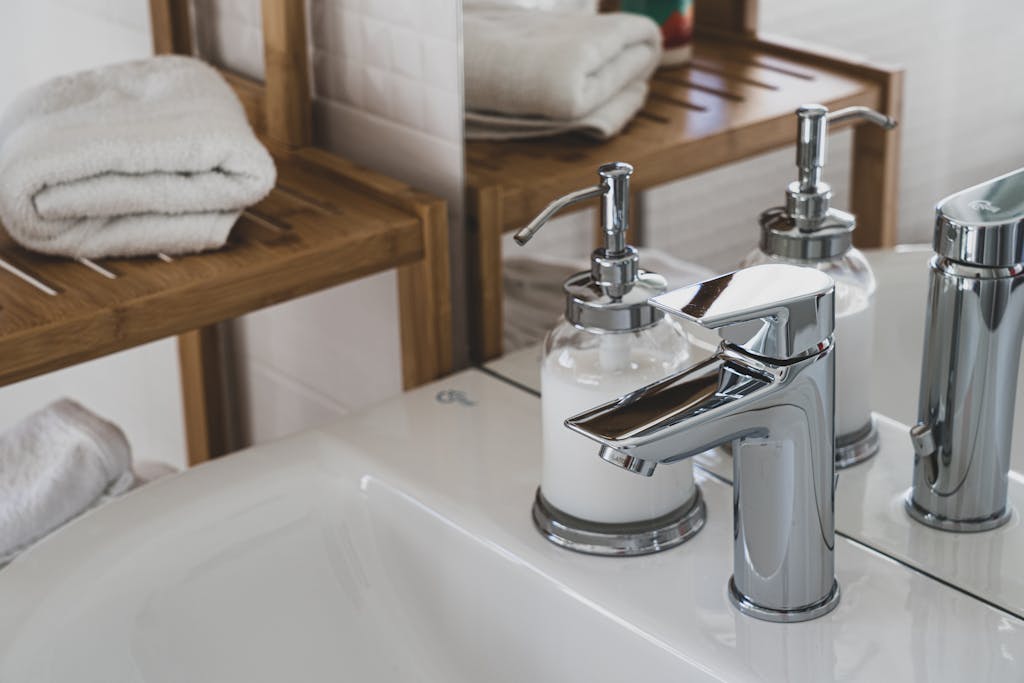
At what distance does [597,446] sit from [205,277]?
0.29 meters

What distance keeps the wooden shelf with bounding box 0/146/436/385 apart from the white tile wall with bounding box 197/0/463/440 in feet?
0.21

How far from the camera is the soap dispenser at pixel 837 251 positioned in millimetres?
746

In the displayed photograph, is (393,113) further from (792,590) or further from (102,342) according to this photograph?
(792,590)

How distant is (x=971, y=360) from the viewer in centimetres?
69

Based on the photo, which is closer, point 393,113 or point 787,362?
point 787,362

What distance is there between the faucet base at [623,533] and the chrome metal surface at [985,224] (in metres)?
0.21

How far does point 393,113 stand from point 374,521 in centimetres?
35

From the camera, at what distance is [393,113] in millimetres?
1014

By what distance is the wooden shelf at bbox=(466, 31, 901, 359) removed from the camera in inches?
31.7

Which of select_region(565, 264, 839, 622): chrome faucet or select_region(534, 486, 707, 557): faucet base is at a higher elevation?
select_region(565, 264, 839, 622): chrome faucet

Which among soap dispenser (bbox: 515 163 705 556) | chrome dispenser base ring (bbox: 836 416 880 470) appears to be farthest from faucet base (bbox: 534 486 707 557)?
chrome dispenser base ring (bbox: 836 416 880 470)

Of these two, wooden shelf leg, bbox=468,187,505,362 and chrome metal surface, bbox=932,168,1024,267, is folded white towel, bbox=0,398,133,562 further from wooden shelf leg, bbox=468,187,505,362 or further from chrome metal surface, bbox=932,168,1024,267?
chrome metal surface, bbox=932,168,1024,267

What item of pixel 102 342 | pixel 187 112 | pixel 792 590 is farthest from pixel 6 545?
pixel 792 590

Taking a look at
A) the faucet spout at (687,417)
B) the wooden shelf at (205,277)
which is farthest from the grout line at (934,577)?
the wooden shelf at (205,277)
